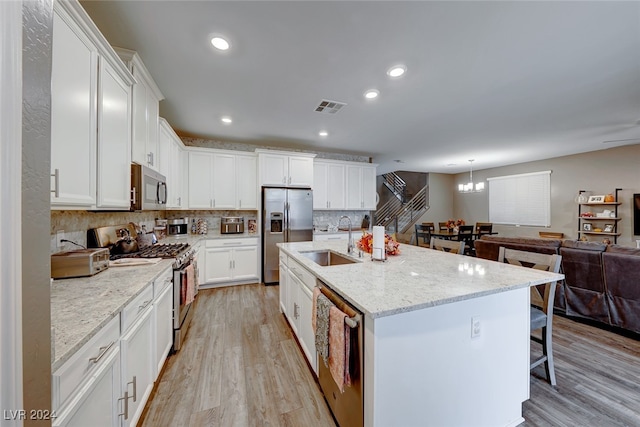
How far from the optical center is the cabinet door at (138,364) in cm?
133

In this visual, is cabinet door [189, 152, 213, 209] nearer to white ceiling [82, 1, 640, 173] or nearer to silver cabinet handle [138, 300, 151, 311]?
white ceiling [82, 1, 640, 173]

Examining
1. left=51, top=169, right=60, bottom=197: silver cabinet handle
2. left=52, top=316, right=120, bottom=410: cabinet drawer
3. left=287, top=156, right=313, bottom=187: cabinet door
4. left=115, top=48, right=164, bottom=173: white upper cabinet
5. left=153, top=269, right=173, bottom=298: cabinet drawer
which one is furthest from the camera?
left=287, top=156, right=313, bottom=187: cabinet door

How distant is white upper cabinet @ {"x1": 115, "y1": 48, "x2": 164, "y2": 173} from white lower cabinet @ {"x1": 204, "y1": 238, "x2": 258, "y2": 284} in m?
1.81

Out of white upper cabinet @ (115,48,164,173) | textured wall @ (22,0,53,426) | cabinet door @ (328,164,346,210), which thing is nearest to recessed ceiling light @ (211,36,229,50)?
white upper cabinet @ (115,48,164,173)

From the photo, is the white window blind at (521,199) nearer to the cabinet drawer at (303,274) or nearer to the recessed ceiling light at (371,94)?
the recessed ceiling light at (371,94)

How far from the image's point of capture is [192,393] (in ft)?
5.99

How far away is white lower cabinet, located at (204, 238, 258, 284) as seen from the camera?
4062mm

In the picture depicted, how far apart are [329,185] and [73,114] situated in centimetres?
420

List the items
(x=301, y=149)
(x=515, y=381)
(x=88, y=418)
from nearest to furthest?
(x=88, y=418)
(x=515, y=381)
(x=301, y=149)

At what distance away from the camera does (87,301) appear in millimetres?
1195

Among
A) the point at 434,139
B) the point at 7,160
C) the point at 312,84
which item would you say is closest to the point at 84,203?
the point at 7,160

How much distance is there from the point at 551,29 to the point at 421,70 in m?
0.90

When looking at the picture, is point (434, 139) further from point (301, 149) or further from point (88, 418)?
point (88, 418)

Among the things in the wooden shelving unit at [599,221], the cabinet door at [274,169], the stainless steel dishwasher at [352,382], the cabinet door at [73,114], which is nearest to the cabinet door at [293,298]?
the stainless steel dishwasher at [352,382]
